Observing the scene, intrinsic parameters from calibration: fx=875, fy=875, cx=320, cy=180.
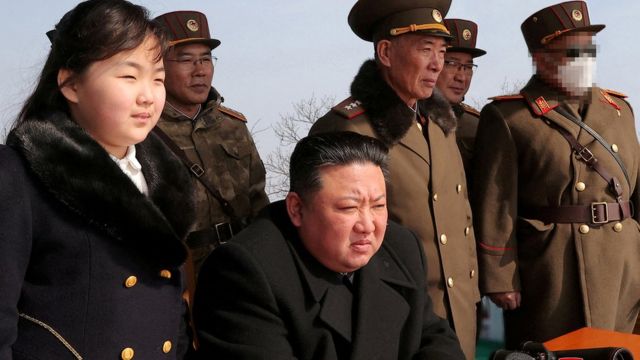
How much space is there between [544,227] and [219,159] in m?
1.86

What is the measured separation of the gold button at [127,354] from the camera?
8.02ft

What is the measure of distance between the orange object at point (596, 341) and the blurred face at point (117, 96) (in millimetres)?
1802

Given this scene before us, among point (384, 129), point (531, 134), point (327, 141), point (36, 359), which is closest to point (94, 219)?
point (36, 359)

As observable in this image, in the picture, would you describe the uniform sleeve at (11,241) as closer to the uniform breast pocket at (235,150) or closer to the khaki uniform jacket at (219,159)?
the khaki uniform jacket at (219,159)

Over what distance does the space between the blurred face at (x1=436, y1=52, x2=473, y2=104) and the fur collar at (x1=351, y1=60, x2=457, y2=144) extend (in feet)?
5.42

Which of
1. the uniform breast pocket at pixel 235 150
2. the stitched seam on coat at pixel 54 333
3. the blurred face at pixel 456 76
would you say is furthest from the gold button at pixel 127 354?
the blurred face at pixel 456 76

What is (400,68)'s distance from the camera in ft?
14.7

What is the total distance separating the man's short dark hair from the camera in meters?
2.81

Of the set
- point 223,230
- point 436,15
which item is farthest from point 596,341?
point 223,230

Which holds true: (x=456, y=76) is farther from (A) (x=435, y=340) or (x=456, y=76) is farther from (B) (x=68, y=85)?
(B) (x=68, y=85)

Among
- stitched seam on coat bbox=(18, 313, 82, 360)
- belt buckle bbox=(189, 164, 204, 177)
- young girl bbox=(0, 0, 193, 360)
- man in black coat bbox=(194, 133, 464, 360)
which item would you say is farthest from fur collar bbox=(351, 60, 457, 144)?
stitched seam on coat bbox=(18, 313, 82, 360)

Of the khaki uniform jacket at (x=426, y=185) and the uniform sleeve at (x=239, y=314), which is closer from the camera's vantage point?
the uniform sleeve at (x=239, y=314)

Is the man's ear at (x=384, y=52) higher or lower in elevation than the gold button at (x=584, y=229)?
higher

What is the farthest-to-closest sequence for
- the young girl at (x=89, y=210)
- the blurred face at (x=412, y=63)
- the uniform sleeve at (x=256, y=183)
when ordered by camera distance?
the uniform sleeve at (x=256, y=183)
the blurred face at (x=412, y=63)
the young girl at (x=89, y=210)
